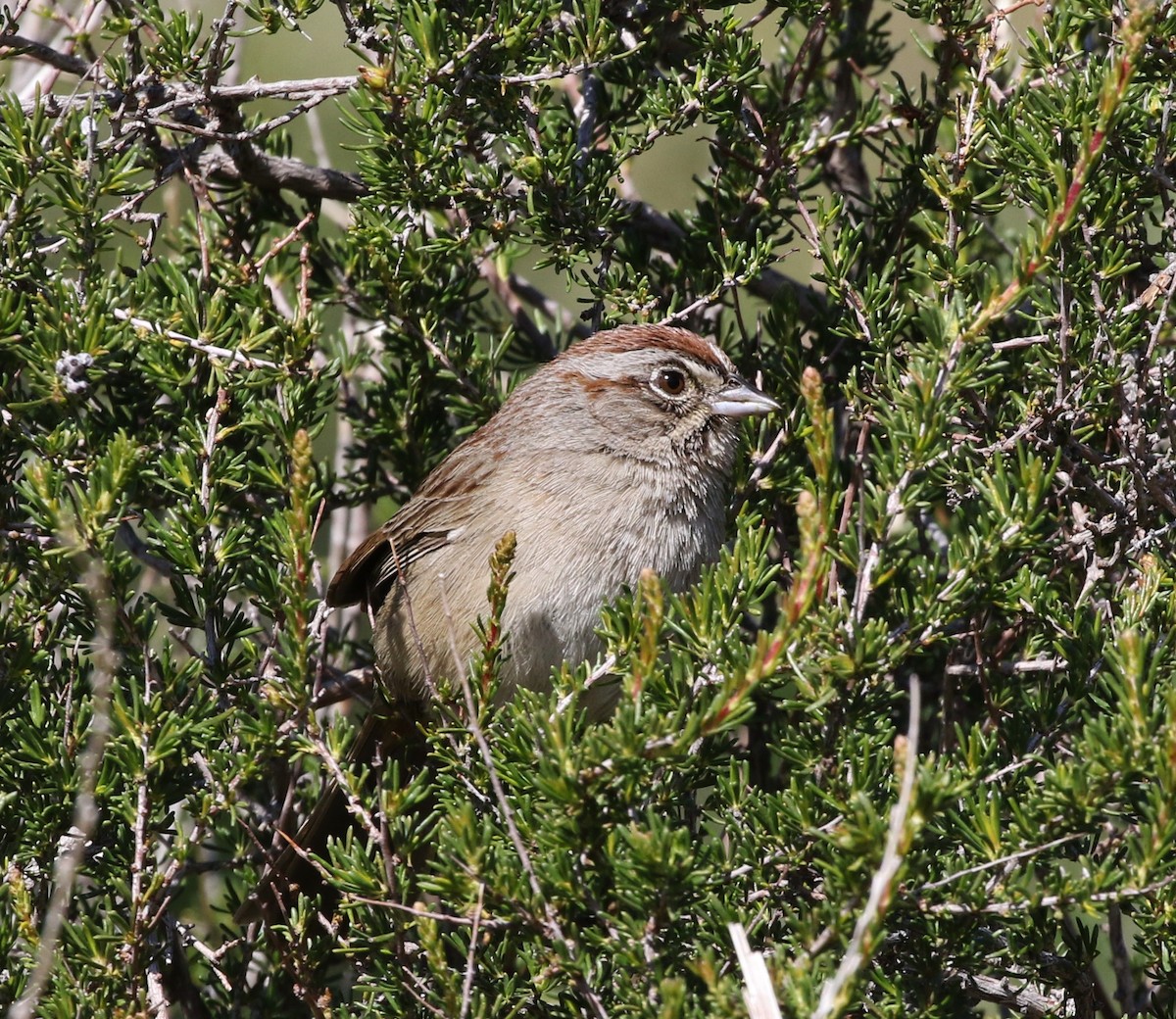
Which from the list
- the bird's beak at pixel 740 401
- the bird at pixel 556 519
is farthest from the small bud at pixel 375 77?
the bird's beak at pixel 740 401

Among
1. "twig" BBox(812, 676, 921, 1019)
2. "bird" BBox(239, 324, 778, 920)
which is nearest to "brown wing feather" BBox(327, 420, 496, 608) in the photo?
"bird" BBox(239, 324, 778, 920)

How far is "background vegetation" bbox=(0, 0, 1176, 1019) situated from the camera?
231 centimetres

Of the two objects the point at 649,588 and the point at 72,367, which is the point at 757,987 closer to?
the point at 649,588

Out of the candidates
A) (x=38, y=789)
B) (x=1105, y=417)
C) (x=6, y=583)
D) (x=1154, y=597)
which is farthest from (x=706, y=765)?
(x=6, y=583)

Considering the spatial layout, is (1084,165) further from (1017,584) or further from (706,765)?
(706,765)

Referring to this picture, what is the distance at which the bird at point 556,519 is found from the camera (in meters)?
3.46

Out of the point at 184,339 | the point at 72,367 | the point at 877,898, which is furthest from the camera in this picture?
the point at 184,339

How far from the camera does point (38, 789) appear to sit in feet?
9.20

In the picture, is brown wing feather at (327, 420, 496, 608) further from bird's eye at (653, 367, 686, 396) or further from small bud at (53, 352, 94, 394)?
small bud at (53, 352, 94, 394)

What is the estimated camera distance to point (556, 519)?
11.8 ft

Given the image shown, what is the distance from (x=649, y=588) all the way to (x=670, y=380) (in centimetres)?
174

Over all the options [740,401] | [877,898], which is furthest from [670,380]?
[877,898]

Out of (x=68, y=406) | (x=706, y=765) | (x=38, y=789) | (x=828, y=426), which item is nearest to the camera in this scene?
(x=828, y=426)

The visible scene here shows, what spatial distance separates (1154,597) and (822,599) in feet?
2.36
